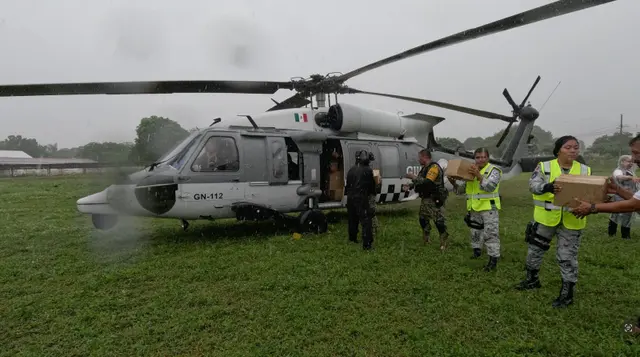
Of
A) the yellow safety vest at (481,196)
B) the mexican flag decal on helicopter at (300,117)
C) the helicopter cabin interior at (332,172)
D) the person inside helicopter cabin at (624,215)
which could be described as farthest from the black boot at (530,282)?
the mexican flag decal on helicopter at (300,117)

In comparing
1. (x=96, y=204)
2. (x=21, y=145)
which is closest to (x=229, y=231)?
(x=96, y=204)

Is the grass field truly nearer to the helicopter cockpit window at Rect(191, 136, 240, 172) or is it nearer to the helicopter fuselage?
the helicopter fuselage

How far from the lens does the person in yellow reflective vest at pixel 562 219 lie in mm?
3980

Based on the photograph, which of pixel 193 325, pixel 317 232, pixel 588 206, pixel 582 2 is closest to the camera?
pixel 588 206

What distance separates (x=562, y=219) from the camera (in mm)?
4012

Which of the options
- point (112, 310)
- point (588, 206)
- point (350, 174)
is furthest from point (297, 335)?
point (350, 174)

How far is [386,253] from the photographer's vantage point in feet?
20.2

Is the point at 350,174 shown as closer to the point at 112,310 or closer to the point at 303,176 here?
the point at 303,176

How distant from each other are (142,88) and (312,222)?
393cm

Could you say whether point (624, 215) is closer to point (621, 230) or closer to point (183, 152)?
point (621, 230)

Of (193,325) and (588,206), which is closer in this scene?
(588,206)

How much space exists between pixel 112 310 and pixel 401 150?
7528 millimetres

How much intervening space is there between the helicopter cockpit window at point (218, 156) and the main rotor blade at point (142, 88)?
0.95 m

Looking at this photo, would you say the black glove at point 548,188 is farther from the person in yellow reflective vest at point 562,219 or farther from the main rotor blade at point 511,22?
the main rotor blade at point 511,22
